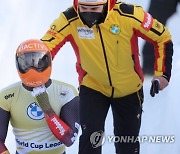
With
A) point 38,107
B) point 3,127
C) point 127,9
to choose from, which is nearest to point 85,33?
point 127,9

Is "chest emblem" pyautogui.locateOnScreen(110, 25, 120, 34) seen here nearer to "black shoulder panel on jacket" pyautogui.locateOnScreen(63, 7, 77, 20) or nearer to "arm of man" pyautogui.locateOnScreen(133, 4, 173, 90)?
"arm of man" pyautogui.locateOnScreen(133, 4, 173, 90)

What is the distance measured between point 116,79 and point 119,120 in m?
0.32

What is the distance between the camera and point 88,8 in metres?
3.29

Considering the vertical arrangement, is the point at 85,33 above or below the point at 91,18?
below

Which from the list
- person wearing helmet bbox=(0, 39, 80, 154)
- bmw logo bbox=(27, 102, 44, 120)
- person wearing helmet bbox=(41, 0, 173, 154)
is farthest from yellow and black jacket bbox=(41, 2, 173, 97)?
bmw logo bbox=(27, 102, 44, 120)

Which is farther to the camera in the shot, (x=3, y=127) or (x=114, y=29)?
(x=114, y=29)

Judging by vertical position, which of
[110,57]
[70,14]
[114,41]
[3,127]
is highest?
[70,14]

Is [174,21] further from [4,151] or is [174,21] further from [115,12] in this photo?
[4,151]

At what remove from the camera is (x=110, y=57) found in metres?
3.46

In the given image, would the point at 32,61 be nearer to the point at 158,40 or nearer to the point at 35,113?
the point at 35,113

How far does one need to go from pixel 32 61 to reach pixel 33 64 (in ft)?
0.05

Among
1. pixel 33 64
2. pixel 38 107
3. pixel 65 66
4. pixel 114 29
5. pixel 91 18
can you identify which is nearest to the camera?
pixel 33 64

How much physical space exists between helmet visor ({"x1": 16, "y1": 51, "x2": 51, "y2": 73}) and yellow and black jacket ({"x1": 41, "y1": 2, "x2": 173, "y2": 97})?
747 millimetres

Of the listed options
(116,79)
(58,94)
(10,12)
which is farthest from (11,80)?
(58,94)
